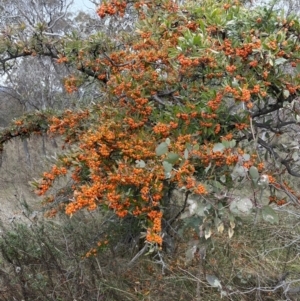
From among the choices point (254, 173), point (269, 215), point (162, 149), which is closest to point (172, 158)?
point (162, 149)

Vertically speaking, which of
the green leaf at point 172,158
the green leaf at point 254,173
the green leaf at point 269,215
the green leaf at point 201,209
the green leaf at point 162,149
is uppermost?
the green leaf at point 162,149

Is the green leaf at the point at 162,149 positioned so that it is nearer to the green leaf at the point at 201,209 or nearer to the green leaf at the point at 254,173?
the green leaf at the point at 201,209

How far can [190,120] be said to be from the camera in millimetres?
3035

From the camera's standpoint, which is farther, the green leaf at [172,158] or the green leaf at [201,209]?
the green leaf at [172,158]

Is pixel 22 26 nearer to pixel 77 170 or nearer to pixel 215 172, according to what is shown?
pixel 77 170

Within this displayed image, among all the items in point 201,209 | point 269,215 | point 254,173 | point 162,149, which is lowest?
point 269,215

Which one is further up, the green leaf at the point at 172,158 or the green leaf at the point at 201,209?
the green leaf at the point at 172,158

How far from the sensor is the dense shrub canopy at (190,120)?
2.47 meters

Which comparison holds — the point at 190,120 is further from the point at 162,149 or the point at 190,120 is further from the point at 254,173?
the point at 254,173

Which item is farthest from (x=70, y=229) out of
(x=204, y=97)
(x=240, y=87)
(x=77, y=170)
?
(x=240, y=87)

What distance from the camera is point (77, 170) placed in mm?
3105

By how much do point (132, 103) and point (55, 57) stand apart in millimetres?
1518

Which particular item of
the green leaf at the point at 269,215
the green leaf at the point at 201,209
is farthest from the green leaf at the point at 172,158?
the green leaf at the point at 269,215

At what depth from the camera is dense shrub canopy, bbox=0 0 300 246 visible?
2473 mm
